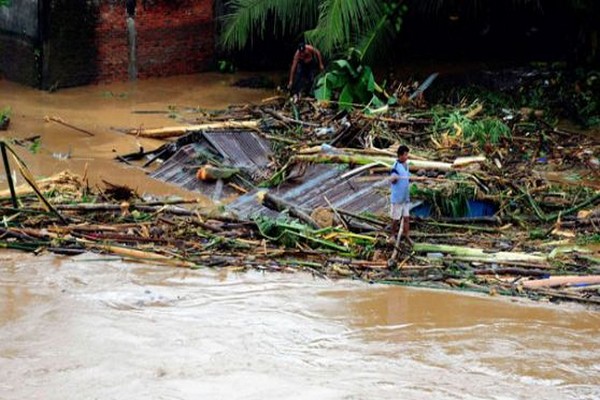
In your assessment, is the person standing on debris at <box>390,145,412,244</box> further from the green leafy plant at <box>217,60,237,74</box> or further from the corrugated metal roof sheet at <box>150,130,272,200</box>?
the green leafy plant at <box>217,60,237,74</box>

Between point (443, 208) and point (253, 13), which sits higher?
point (253, 13)

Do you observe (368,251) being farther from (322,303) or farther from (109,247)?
(109,247)

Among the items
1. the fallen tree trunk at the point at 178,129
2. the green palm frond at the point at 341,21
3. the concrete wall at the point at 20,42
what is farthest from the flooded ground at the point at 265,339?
the concrete wall at the point at 20,42

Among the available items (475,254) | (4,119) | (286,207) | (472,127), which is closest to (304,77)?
(472,127)

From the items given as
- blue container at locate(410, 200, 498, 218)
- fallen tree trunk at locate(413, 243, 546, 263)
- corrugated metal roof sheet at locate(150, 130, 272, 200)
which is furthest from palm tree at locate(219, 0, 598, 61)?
fallen tree trunk at locate(413, 243, 546, 263)

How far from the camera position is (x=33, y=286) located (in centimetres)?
917

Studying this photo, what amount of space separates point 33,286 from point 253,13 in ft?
29.8

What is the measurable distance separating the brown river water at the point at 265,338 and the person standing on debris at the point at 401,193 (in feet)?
3.15

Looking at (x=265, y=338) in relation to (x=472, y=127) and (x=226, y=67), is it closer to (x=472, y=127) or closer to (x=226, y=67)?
(x=472, y=127)

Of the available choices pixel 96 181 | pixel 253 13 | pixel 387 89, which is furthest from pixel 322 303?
pixel 253 13

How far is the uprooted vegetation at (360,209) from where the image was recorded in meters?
9.39

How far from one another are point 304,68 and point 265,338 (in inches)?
328

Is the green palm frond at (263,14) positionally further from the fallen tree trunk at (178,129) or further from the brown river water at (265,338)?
the brown river water at (265,338)

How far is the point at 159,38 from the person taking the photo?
19.3m
